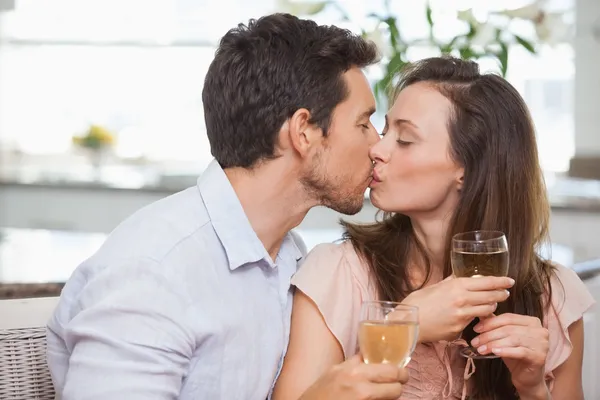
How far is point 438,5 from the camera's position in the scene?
4.90 metres

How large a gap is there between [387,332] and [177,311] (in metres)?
0.40

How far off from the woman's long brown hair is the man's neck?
0.27m

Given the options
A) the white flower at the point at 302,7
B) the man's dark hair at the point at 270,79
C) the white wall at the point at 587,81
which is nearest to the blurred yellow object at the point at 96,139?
the white wall at the point at 587,81

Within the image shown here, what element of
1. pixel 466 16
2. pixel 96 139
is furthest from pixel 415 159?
pixel 96 139

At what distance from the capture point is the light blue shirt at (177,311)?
1.64 meters

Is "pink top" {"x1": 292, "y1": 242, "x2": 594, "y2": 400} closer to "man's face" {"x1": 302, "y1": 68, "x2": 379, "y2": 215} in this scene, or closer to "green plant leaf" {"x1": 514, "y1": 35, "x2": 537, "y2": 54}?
"man's face" {"x1": 302, "y1": 68, "x2": 379, "y2": 215}

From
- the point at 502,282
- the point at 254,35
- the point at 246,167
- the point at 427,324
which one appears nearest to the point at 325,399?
the point at 427,324

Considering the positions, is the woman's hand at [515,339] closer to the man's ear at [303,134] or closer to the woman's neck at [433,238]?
the woman's neck at [433,238]

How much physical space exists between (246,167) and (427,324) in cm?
51

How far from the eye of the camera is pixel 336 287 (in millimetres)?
2098

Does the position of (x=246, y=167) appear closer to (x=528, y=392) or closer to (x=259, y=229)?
(x=259, y=229)

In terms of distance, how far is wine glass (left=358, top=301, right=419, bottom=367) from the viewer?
156 cm

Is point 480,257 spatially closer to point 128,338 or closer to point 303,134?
point 303,134

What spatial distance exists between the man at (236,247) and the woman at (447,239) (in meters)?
0.08
